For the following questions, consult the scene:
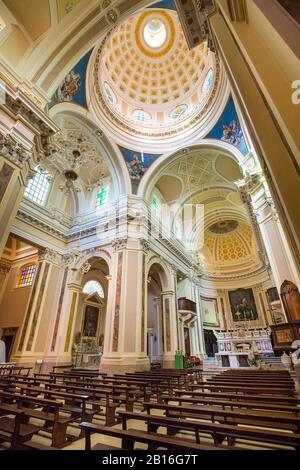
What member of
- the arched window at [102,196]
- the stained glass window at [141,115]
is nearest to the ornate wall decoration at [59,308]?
the arched window at [102,196]

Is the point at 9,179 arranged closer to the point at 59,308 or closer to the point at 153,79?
the point at 59,308

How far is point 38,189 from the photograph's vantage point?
12.0 meters

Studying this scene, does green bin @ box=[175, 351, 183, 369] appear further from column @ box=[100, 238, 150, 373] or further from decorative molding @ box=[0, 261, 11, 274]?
decorative molding @ box=[0, 261, 11, 274]

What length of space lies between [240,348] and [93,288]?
33.1ft

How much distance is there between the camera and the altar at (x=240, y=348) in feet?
38.8

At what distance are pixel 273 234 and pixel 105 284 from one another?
12.1 m

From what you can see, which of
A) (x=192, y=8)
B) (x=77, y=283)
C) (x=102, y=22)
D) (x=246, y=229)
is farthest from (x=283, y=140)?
(x=246, y=229)

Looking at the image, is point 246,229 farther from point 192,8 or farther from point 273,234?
point 192,8

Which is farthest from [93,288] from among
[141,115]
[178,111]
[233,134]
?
[178,111]

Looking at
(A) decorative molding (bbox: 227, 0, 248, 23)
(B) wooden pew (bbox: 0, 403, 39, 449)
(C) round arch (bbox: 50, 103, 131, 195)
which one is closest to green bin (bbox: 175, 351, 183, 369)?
(C) round arch (bbox: 50, 103, 131, 195)

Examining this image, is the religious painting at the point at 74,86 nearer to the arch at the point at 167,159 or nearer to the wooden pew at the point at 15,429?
the arch at the point at 167,159

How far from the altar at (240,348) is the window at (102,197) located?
10808 millimetres

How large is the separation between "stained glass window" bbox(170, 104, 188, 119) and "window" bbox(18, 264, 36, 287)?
1301 cm

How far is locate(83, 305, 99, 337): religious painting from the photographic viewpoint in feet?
46.3
